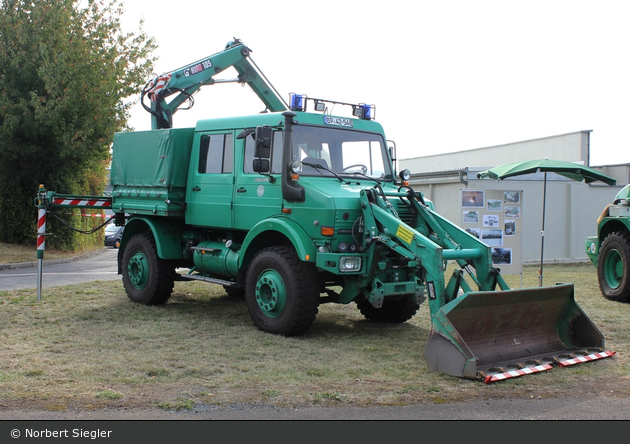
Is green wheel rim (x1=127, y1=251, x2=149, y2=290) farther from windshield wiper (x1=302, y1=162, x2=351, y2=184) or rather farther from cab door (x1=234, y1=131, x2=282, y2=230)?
windshield wiper (x1=302, y1=162, x2=351, y2=184)

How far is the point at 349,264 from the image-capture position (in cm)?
780

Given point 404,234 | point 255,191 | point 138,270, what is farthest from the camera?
point 138,270

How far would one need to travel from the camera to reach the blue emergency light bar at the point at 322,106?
344 inches

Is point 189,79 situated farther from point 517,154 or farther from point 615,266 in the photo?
point 517,154

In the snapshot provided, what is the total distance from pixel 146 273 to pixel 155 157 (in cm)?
191

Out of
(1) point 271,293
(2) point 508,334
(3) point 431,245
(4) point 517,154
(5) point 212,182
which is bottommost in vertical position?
(2) point 508,334

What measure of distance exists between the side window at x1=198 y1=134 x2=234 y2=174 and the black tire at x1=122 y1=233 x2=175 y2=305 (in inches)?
68.5

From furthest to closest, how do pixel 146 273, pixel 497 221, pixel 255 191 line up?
1. pixel 497 221
2. pixel 146 273
3. pixel 255 191

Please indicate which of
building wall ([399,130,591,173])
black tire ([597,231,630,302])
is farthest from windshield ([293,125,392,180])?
building wall ([399,130,591,173])

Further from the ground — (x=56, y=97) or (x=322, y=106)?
(x=56, y=97)

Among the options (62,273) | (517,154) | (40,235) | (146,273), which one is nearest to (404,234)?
(146,273)

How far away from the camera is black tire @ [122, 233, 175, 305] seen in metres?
10.5

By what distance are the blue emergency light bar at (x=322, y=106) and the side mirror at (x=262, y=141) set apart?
723mm

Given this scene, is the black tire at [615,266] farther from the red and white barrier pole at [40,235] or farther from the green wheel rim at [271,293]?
the red and white barrier pole at [40,235]
